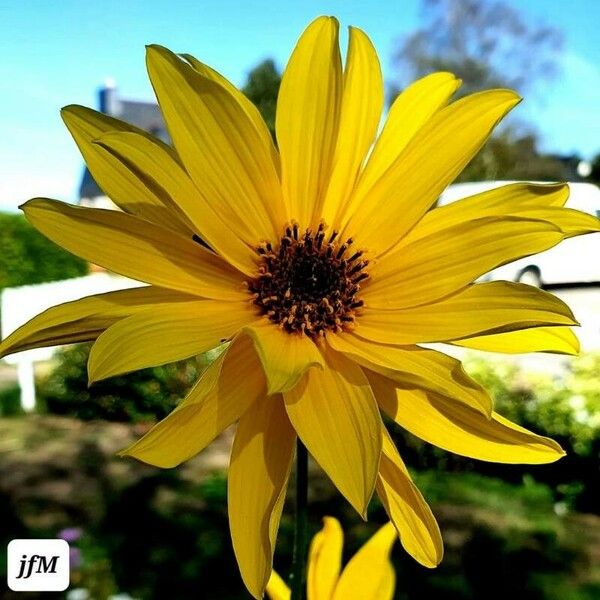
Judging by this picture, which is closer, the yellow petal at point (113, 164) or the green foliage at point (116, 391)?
the yellow petal at point (113, 164)

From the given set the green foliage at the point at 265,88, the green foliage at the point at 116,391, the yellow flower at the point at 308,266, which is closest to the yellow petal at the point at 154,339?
the yellow flower at the point at 308,266

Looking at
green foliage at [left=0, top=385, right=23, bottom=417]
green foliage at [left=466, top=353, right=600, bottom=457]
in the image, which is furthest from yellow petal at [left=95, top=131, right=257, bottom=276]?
green foliage at [left=0, top=385, right=23, bottom=417]

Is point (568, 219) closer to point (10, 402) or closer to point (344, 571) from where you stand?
point (344, 571)

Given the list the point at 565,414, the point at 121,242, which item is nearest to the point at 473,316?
the point at 121,242

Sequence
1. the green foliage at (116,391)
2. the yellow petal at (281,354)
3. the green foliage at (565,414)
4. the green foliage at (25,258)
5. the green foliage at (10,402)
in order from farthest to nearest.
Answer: the green foliage at (25,258) < the green foliage at (10,402) < the green foliage at (116,391) < the green foliage at (565,414) < the yellow petal at (281,354)

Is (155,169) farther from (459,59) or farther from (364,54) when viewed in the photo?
(459,59)

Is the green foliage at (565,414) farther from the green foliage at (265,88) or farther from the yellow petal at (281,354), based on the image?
the yellow petal at (281,354)
